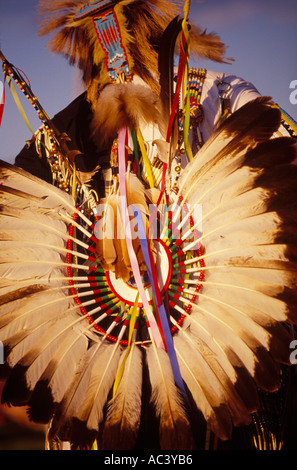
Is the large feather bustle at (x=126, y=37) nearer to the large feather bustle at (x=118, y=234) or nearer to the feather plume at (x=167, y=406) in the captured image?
Answer: the large feather bustle at (x=118, y=234)

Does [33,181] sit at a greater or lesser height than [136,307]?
greater

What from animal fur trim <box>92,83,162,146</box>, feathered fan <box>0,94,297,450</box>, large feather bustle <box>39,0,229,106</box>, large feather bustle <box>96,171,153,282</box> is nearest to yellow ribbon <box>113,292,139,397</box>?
feathered fan <box>0,94,297,450</box>

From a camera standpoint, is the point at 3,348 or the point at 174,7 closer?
the point at 3,348

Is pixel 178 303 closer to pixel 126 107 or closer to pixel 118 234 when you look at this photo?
pixel 118 234

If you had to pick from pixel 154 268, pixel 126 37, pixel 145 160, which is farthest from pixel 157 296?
pixel 126 37

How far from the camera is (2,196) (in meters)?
1.53

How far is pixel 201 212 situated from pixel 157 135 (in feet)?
1.74

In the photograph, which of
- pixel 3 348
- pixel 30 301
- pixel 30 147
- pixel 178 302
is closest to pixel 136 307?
pixel 178 302

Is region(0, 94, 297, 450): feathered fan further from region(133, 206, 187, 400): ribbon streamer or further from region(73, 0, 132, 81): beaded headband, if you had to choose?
region(73, 0, 132, 81): beaded headband

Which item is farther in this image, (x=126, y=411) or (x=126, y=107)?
(x=126, y=107)

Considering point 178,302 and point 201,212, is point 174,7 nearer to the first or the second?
point 201,212

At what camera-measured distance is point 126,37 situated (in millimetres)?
1614

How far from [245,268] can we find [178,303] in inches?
13.7
